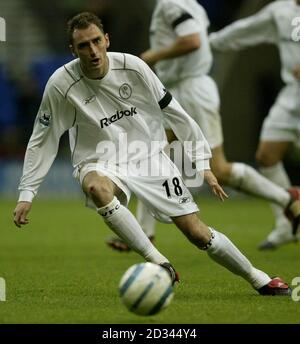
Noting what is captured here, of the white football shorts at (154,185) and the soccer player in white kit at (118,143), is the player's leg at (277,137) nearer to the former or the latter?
the soccer player in white kit at (118,143)

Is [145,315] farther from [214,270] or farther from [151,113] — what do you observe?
[214,270]

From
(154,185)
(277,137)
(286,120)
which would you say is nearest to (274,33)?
(286,120)

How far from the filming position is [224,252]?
601 cm

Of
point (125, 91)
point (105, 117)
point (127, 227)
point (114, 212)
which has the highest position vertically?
point (125, 91)

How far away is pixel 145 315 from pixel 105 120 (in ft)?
5.15

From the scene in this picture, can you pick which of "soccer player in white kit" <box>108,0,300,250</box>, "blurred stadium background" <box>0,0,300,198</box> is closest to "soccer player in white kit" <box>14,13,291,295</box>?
"soccer player in white kit" <box>108,0,300,250</box>

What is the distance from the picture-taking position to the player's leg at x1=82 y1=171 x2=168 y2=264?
19.5ft

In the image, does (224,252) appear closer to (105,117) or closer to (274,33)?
(105,117)

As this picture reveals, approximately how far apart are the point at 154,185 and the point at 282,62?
3.76 meters

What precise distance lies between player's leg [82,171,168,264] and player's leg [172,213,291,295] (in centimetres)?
25

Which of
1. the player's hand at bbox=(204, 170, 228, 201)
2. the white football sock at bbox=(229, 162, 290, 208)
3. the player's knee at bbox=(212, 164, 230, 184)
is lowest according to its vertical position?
the white football sock at bbox=(229, 162, 290, 208)

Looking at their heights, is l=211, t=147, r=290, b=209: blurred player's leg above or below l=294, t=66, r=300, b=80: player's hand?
below

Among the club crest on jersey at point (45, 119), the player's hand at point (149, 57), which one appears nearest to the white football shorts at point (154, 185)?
the club crest on jersey at point (45, 119)

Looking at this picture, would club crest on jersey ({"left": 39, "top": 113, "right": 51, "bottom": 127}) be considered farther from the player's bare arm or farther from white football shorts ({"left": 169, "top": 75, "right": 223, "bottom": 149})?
white football shorts ({"left": 169, "top": 75, "right": 223, "bottom": 149})
